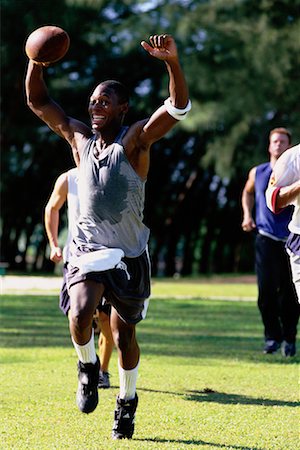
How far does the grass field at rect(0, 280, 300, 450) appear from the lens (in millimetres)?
5809

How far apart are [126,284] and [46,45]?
1.59 metres

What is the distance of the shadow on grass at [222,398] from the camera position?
285 inches

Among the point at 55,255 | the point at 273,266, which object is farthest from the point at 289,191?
the point at 273,266

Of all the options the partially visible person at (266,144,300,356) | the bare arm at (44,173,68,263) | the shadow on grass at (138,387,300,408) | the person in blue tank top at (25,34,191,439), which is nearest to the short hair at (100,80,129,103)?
the person in blue tank top at (25,34,191,439)

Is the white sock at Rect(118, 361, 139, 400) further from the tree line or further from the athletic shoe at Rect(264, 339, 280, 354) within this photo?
the tree line

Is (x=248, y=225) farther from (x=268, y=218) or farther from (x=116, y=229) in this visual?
(x=116, y=229)

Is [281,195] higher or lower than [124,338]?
higher

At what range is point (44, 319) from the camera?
14242 millimetres

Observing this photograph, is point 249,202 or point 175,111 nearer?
point 175,111

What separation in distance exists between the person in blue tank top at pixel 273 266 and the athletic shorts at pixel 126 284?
4325 mm

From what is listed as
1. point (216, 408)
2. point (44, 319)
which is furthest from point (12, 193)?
point (216, 408)

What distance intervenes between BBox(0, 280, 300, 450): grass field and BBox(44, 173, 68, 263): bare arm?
108 centimetres

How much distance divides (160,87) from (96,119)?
25.3 metres

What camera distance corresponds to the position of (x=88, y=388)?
5.75 m
